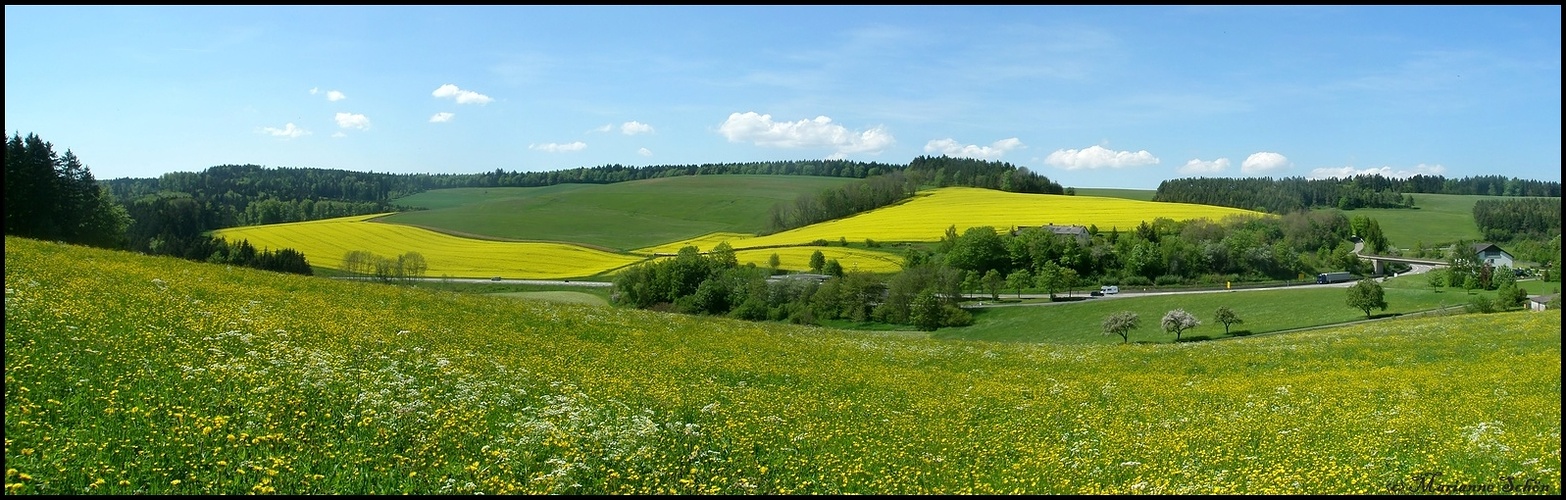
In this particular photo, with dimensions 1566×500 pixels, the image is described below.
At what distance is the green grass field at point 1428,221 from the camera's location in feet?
433

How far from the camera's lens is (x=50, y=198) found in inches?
2210

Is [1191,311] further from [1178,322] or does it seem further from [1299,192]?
[1299,192]

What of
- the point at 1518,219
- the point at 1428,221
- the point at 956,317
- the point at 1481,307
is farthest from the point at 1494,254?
the point at 956,317

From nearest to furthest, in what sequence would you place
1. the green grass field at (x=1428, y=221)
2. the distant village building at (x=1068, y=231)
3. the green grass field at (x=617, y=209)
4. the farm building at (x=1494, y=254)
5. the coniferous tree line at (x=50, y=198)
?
the coniferous tree line at (x=50, y=198), the farm building at (x=1494, y=254), the distant village building at (x=1068, y=231), the green grass field at (x=617, y=209), the green grass field at (x=1428, y=221)

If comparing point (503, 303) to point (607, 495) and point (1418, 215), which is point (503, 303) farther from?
point (1418, 215)

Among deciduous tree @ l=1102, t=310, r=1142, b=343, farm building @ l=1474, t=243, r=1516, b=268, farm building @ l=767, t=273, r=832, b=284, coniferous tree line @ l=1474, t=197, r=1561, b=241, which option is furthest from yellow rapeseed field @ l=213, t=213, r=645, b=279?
coniferous tree line @ l=1474, t=197, r=1561, b=241

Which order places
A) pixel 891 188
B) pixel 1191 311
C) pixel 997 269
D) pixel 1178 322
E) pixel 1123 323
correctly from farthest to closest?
pixel 891 188 < pixel 997 269 < pixel 1191 311 < pixel 1123 323 < pixel 1178 322

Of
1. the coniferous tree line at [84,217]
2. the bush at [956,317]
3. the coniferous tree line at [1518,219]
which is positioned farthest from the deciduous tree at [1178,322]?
the coniferous tree line at [1518,219]

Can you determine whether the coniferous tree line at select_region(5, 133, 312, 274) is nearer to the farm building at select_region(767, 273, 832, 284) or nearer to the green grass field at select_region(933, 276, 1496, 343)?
the farm building at select_region(767, 273, 832, 284)

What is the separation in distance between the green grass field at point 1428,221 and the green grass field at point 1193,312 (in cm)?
6549

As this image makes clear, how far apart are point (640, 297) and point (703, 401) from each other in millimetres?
71826

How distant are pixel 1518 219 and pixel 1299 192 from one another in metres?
41.2

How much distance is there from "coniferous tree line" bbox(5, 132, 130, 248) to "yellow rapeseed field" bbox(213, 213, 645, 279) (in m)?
27.5

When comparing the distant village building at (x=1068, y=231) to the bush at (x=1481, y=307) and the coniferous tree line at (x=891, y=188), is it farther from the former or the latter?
the bush at (x=1481, y=307)
